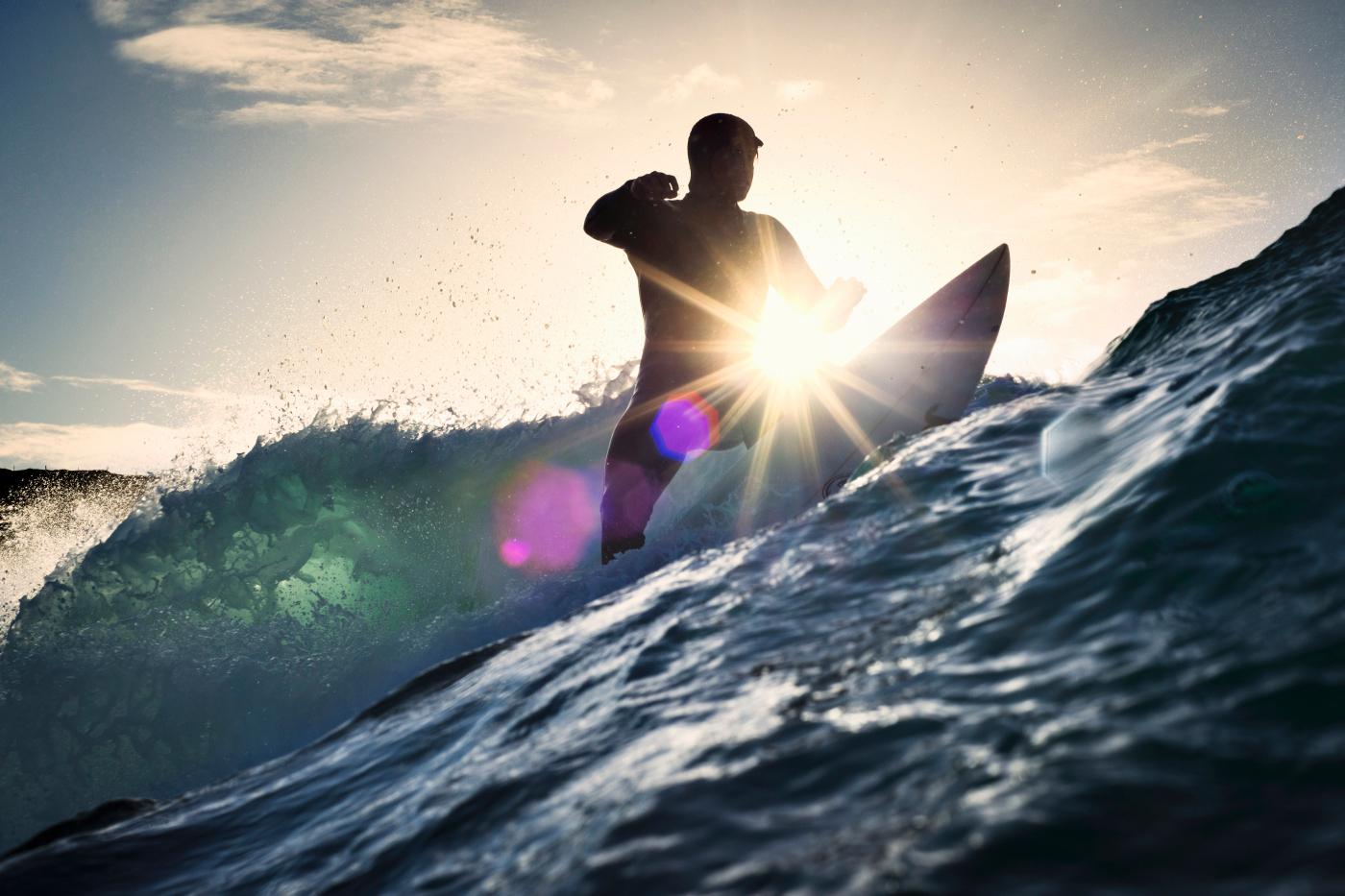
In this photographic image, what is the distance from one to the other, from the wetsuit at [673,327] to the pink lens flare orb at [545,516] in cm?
303

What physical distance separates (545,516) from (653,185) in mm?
4472

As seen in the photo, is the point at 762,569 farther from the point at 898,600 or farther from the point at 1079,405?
the point at 1079,405

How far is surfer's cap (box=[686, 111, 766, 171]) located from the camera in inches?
161

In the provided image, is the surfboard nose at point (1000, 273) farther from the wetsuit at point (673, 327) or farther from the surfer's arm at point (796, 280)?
the wetsuit at point (673, 327)

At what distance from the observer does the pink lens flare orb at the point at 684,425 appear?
4203 millimetres

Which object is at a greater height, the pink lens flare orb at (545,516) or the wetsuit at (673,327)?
the wetsuit at (673,327)

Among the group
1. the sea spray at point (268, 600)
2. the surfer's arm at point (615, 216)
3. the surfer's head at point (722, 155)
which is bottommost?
the sea spray at point (268, 600)

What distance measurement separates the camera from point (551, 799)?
3.30ft

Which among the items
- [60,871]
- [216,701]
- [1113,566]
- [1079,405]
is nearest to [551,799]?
[1113,566]

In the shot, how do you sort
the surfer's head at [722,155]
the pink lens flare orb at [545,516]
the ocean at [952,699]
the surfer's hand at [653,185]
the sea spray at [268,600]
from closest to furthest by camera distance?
the ocean at [952,699]
the surfer's hand at [653,185]
the surfer's head at [722,155]
the sea spray at [268,600]
the pink lens flare orb at [545,516]

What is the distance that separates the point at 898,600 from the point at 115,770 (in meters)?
7.73

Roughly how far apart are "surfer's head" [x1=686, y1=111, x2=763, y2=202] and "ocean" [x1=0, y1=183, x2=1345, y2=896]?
7.84 ft

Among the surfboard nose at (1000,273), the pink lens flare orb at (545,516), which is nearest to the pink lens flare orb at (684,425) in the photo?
the surfboard nose at (1000,273)

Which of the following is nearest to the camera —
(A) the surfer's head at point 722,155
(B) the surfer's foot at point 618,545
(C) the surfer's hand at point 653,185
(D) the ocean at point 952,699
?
(D) the ocean at point 952,699
